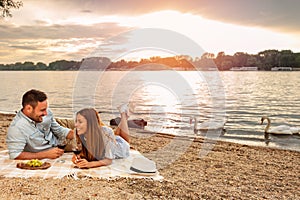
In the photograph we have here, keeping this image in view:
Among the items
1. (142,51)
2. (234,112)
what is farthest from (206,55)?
(234,112)

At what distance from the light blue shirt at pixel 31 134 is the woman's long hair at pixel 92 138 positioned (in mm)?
917

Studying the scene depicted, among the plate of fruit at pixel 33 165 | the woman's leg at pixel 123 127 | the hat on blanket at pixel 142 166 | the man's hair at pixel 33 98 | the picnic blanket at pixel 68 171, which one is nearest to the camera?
the picnic blanket at pixel 68 171

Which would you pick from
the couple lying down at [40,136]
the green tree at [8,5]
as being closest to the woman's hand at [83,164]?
the couple lying down at [40,136]

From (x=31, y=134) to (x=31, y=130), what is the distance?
0.07 metres

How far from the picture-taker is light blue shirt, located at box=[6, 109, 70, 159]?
5.97 metres

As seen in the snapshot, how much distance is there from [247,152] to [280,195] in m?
4.34

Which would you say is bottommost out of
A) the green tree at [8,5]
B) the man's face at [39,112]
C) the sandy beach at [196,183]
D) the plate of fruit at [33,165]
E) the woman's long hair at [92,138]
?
the sandy beach at [196,183]

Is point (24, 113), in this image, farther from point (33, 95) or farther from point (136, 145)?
point (136, 145)

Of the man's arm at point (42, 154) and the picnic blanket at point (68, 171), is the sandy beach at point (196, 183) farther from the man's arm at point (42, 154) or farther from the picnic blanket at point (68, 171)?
the man's arm at point (42, 154)

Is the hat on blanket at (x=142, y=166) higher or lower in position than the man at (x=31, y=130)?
lower

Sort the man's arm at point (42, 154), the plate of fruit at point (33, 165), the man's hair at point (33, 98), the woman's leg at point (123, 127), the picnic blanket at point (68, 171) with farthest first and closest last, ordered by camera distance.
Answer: the woman's leg at point (123, 127) < the man's arm at point (42, 154) < the man's hair at point (33, 98) < the plate of fruit at point (33, 165) < the picnic blanket at point (68, 171)

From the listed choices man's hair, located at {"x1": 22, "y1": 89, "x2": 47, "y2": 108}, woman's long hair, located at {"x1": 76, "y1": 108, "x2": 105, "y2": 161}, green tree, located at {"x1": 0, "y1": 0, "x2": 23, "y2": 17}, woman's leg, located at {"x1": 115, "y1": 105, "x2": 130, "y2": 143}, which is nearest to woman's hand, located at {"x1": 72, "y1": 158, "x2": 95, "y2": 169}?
woman's long hair, located at {"x1": 76, "y1": 108, "x2": 105, "y2": 161}

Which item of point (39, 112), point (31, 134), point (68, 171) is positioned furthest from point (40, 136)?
point (68, 171)

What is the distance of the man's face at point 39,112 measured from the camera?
19.6ft
